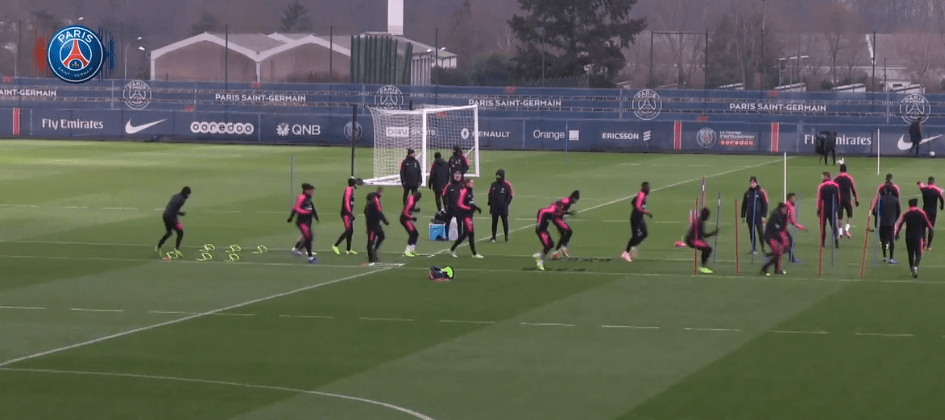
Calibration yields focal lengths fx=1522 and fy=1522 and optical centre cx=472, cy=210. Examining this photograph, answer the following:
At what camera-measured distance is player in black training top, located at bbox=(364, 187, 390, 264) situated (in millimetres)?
29469

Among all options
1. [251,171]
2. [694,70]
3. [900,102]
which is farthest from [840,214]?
[694,70]

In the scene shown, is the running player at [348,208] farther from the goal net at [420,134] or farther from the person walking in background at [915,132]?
the person walking in background at [915,132]

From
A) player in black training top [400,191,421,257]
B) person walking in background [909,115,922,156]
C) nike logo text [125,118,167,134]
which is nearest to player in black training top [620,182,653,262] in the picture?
player in black training top [400,191,421,257]

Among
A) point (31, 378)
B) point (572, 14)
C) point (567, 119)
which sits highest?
point (572, 14)

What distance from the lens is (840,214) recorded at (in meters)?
Answer: 34.5

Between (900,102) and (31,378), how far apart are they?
63.0m

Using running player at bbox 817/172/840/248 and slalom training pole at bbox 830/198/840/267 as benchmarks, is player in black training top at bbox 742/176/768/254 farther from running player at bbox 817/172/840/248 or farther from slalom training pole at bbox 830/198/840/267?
running player at bbox 817/172/840/248

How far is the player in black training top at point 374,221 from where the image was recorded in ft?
96.7

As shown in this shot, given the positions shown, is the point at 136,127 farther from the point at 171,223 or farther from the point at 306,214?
the point at 306,214

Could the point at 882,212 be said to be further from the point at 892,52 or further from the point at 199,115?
the point at 892,52

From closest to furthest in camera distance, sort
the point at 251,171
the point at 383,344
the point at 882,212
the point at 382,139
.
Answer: the point at 383,344
the point at 882,212
the point at 251,171
the point at 382,139

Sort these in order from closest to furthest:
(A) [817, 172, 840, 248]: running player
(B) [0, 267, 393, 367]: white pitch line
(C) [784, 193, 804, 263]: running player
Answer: (B) [0, 267, 393, 367]: white pitch line
(C) [784, 193, 804, 263]: running player
(A) [817, 172, 840, 248]: running player

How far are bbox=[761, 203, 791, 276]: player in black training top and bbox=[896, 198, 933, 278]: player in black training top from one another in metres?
2.19

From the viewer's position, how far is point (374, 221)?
29547 millimetres
